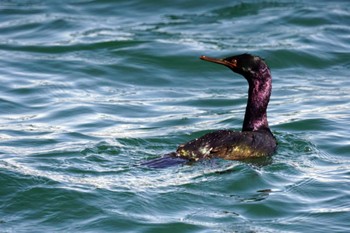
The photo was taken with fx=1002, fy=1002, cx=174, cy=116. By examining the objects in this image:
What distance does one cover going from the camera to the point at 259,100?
11.1m

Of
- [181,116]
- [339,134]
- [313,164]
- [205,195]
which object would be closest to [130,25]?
[181,116]

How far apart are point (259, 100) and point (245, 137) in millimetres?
819

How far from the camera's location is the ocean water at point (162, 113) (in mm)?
8938

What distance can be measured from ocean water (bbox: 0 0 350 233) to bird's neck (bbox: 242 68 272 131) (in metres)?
0.44

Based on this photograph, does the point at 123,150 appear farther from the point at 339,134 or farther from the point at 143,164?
the point at 339,134

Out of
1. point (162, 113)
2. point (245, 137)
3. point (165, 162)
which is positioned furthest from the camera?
point (162, 113)

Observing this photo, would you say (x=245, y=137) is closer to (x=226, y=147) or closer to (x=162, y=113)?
(x=226, y=147)

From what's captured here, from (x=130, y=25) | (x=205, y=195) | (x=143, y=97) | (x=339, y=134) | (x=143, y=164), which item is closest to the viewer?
(x=205, y=195)

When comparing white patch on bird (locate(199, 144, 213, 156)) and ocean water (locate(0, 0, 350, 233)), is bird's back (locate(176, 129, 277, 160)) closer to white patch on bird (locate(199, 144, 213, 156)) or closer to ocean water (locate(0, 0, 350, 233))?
white patch on bird (locate(199, 144, 213, 156))

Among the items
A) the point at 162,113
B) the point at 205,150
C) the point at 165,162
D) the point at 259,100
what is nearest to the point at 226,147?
the point at 205,150

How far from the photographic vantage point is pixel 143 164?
9.99m

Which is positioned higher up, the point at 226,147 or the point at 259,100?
the point at 259,100

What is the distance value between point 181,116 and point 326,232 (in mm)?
4419

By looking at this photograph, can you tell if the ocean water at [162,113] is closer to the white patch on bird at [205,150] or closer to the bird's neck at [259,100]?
the white patch on bird at [205,150]
